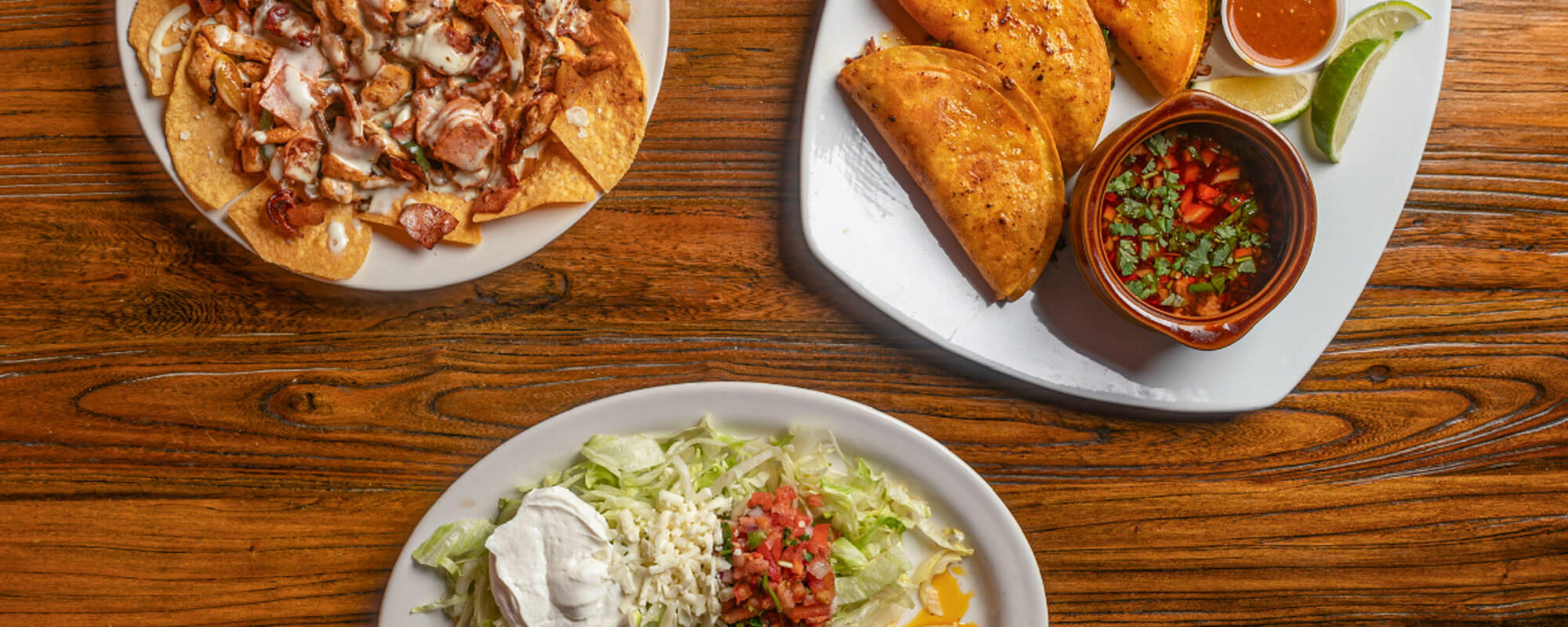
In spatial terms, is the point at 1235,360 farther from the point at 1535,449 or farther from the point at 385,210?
the point at 385,210

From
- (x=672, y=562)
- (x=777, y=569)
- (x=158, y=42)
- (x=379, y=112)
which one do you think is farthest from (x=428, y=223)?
(x=777, y=569)

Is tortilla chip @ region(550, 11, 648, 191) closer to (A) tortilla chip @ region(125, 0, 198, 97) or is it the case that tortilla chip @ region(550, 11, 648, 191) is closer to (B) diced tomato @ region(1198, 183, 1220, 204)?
(A) tortilla chip @ region(125, 0, 198, 97)

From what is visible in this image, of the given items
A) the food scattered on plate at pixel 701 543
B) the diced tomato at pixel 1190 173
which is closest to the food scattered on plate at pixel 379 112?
the food scattered on plate at pixel 701 543

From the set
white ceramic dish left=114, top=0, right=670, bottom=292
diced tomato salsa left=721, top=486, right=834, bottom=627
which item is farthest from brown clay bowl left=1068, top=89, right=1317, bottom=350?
white ceramic dish left=114, top=0, right=670, bottom=292

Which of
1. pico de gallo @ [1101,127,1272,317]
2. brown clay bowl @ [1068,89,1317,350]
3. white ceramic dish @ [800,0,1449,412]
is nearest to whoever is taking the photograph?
brown clay bowl @ [1068,89,1317,350]

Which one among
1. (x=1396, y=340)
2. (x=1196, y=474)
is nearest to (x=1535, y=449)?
(x=1396, y=340)

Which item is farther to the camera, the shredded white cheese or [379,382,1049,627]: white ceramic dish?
[379,382,1049,627]: white ceramic dish
